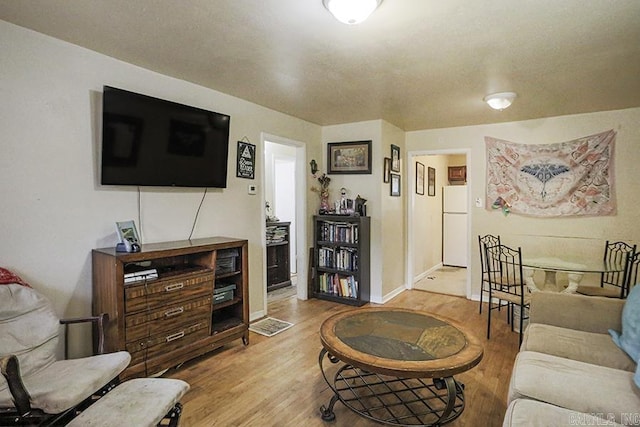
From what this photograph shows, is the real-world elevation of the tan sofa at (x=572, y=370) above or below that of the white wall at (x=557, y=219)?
below

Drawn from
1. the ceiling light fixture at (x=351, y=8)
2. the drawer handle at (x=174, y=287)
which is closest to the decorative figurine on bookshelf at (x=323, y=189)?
the drawer handle at (x=174, y=287)

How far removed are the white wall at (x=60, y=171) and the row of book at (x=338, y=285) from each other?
2245 mm

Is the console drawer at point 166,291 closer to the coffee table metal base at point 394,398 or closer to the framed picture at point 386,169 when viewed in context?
the coffee table metal base at point 394,398

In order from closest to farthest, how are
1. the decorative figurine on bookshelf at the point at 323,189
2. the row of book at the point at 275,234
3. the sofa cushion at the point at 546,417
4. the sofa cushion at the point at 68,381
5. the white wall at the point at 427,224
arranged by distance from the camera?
the sofa cushion at the point at 546,417 < the sofa cushion at the point at 68,381 < the decorative figurine on bookshelf at the point at 323,189 < the row of book at the point at 275,234 < the white wall at the point at 427,224

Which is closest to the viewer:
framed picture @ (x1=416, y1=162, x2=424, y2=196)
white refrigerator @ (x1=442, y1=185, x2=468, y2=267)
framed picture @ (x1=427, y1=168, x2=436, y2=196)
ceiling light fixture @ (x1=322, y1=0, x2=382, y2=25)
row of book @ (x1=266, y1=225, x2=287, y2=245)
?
ceiling light fixture @ (x1=322, y1=0, x2=382, y2=25)

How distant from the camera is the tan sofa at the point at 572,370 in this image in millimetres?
1358

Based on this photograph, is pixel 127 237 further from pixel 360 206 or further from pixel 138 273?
pixel 360 206

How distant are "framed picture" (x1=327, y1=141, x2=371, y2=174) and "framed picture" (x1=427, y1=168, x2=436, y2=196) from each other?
6.84 ft

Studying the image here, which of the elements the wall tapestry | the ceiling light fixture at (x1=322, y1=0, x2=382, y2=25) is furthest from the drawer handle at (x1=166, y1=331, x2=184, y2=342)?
the wall tapestry

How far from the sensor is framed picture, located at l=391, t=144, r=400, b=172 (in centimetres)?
454

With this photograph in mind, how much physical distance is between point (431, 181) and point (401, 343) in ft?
15.0

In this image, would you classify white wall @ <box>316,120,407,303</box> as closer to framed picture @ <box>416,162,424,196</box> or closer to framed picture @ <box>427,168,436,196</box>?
framed picture @ <box>416,162,424,196</box>

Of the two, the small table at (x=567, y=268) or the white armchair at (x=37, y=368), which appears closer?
the white armchair at (x=37, y=368)

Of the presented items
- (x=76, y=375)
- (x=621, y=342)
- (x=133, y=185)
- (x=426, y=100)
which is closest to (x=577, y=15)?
(x=426, y=100)
